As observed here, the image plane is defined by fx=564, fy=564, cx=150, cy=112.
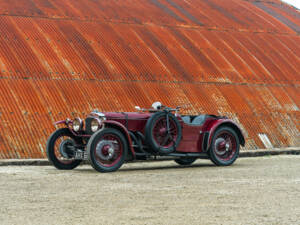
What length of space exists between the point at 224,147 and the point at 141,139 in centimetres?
214

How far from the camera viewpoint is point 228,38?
952 inches

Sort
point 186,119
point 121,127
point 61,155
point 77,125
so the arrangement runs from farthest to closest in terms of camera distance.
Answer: point 186,119 → point 77,125 → point 61,155 → point 121,127

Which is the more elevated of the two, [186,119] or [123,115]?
[123,115]

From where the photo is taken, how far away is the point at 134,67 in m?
19.2

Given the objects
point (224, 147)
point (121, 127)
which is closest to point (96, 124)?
point (121, 127)

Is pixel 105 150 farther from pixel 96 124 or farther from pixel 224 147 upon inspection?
pixel 224 147

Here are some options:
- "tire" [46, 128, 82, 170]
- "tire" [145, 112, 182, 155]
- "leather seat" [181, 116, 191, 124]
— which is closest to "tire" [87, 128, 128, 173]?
"tire" [145, 112, 182, 155]

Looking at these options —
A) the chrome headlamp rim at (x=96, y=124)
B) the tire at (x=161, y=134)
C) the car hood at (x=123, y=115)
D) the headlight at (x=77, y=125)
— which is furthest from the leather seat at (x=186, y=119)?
the headlight at (x=77, y=125)

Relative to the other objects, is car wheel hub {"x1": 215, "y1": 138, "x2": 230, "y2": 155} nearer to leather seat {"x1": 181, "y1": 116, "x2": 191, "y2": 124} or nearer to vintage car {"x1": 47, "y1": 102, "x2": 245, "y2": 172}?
vintage car {"x1": 47, "y1": 102, "x2": 245, "y2": 172}

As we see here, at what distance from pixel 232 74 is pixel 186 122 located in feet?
29.3

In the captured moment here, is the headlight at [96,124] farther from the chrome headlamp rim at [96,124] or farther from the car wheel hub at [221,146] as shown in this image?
the car wheel hub at [221,146]

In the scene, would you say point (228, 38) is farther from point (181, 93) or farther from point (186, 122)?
point (186, 122)

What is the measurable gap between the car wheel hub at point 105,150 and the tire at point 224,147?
260 centimetres

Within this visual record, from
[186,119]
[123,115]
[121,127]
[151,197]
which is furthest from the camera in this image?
[186,119]
